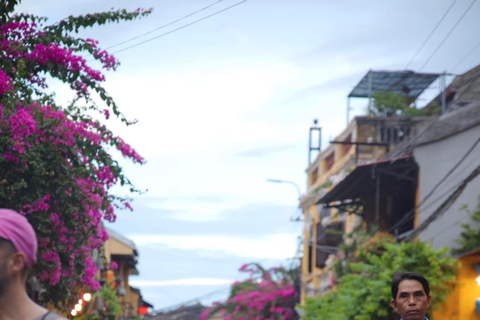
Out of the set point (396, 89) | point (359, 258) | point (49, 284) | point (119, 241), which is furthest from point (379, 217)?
point (119, 241)

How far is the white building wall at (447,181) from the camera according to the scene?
24328 mm

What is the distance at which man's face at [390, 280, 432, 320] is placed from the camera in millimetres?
6602

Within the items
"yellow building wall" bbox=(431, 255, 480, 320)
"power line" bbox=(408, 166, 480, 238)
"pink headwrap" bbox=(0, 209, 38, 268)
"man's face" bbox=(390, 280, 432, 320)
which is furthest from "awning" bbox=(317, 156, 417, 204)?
"pink headwrap" bbox=(0, 209, 38, 268)

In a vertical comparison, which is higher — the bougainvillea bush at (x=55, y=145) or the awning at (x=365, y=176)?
the awning at (x=365, y=176)

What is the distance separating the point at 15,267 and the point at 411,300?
10.8ft

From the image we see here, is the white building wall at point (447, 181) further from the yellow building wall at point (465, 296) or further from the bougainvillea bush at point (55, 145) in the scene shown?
the bougainvillea bush at point (55, 145)

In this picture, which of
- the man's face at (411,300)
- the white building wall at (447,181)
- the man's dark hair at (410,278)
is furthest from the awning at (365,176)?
the man's face at (411,300)

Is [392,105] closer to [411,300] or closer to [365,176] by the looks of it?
[365,176]

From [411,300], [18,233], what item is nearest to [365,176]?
[411,300]

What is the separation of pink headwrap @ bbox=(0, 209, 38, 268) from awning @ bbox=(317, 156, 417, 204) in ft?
76.8

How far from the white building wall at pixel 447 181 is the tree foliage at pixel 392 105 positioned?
8241 mm

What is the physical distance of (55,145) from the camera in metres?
13.7

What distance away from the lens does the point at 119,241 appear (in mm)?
55250

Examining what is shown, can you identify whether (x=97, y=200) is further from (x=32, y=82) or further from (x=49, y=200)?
(x=32, y=82)
